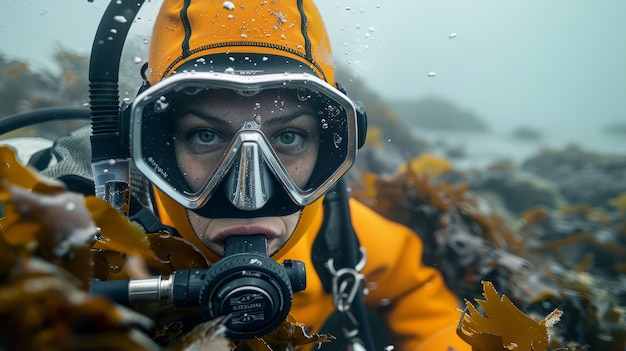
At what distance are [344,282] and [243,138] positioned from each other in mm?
1073

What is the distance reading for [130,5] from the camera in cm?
164

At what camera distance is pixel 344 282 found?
2.03 m

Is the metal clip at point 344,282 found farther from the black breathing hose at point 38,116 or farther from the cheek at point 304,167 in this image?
the black breathing hose at point 38,116

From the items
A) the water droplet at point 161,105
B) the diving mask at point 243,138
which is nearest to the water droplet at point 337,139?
the diving mask at point 243,138

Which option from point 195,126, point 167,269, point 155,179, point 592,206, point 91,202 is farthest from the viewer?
point 592,206

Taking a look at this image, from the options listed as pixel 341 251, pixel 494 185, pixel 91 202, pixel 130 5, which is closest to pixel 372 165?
pixel 494 185

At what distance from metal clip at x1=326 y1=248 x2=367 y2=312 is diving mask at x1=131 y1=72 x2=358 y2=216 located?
2.33 ft

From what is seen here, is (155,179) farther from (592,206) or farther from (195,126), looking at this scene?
(592,206)

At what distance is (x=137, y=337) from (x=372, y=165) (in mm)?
7390

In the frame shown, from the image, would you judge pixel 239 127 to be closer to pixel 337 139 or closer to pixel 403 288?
pixel 337 139

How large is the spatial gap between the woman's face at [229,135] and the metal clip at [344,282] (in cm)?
62

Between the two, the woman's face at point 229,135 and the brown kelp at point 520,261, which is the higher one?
the woman's face at point 229,135

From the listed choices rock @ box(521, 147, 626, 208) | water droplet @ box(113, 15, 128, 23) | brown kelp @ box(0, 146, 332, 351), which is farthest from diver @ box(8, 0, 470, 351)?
rock @ box(521, 147, 626, 208)

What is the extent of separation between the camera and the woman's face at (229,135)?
1418 mm
